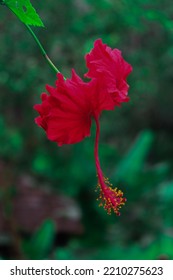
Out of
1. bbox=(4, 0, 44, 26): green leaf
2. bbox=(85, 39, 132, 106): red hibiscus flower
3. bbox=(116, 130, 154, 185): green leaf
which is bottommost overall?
bbox=(116, 130, 154, 185): green leaf

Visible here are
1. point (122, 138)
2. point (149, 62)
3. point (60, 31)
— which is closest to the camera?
point (60, 31)

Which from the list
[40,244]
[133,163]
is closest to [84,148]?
[133,163]

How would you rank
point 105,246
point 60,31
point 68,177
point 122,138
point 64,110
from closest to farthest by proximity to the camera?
point 64,110 < point 60,31 < point 105,246 < point 68,177 < point 122,138

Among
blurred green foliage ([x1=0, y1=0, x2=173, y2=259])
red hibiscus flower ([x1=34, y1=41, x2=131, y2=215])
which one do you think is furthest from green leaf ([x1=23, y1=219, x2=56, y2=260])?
red hibiscus flower ([x1=34, y1=41, x2=131, y2=215])

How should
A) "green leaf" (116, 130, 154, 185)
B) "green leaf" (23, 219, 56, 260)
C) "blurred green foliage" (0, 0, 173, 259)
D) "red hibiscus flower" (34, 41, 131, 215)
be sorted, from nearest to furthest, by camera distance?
"red hibiscus flower" (34, 41, 131, 215) → "blurred green foliage" (0, 0, 173, 259) → "green leaf" (23, 219, 56, 260) → "green leaf" (116, 130, 154, 185)

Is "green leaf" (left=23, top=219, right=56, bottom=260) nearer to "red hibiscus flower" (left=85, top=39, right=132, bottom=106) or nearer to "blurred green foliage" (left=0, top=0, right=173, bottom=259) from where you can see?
"blurred green foliage" (left=0, top=0, right=173, bottom=259)

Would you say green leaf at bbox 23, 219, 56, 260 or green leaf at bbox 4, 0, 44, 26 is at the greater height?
green leaf at bbox 4, 0, 44, 26

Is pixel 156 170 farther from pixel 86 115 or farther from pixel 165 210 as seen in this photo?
pixel 86 115
